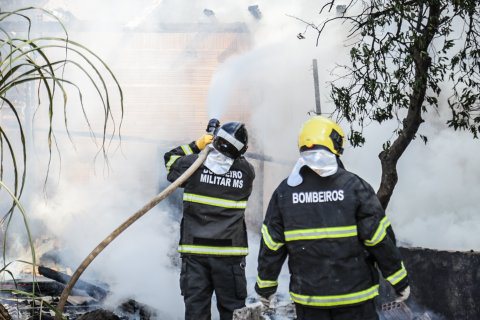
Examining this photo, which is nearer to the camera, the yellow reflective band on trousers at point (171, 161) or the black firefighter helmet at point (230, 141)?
the black firefighter helmet at point (230, 141)

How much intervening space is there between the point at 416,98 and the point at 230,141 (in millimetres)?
1794

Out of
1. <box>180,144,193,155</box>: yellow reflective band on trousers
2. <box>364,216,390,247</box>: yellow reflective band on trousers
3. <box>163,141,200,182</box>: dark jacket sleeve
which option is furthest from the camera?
<box>180,144,193,155</box>: yellow reflective band on trousers

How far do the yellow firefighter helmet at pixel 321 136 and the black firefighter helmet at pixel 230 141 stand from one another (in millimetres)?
1303

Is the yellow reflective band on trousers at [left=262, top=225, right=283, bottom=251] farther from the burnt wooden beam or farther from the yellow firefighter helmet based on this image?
the burnt wooden beam

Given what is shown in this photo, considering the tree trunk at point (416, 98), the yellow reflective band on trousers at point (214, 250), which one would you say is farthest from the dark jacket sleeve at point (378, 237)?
the tree trunk at point (416, 98)

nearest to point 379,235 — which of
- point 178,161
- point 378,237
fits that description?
point 378,237

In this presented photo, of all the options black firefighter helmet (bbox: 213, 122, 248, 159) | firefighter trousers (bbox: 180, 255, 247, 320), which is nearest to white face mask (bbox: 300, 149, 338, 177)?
black firefighter helmet (bbox: 213, 122, 248, 159)

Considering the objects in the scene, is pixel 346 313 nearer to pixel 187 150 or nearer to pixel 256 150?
pixel 187 150

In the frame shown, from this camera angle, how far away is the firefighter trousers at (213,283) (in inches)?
174

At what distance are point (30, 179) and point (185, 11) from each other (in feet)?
17.7

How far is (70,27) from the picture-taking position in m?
14.2

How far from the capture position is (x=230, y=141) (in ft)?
14.6

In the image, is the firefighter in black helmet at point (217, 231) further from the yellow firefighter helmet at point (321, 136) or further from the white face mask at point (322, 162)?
the white face mask at point (322, 162)

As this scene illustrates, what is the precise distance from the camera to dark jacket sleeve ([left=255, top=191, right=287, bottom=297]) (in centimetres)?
315
